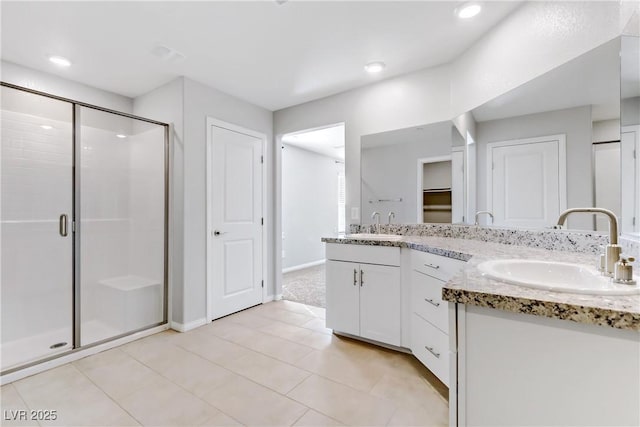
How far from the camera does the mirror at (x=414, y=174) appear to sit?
8.21ft

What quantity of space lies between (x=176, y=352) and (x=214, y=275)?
0.84m

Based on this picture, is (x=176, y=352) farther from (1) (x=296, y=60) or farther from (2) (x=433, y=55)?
(2) (x=433, y=55)

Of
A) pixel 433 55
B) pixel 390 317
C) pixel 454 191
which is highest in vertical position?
pixel 433 55

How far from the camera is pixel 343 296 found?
8.13 ft

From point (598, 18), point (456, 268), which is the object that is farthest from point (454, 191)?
point (598, 18)

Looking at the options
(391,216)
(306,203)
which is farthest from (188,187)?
(306,203)

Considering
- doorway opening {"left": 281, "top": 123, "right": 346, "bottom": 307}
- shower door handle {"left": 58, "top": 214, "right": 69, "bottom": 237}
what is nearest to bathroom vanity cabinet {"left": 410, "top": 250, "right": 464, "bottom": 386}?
doorway opening {"left": 281, "top": 123, "right": 346, "bottom": 307}

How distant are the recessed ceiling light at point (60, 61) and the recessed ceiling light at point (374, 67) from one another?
2566 mm

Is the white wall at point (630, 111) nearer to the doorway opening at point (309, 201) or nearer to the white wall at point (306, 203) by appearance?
the doorway opening at point (309, 201)

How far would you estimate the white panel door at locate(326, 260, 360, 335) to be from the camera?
2412mm

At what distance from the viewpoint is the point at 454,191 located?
8.10 feet

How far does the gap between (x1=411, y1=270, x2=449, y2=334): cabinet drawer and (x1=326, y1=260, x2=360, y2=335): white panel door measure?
48 centimetres

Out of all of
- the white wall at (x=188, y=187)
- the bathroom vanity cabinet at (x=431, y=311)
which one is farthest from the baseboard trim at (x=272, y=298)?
the bathroom vanity cabinet at (x=431, y=311)

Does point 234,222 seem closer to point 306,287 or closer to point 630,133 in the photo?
point 306,287
